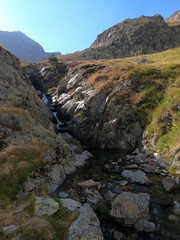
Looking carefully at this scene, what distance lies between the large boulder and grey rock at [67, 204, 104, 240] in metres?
2.77

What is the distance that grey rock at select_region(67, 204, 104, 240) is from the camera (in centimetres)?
1417

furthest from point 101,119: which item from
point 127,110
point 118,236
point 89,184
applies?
point 118,236

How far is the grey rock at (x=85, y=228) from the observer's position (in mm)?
14166

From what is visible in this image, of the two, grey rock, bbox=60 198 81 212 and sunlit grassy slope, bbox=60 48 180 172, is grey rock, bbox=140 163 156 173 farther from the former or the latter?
grey rock, bbox=60 198 81 212

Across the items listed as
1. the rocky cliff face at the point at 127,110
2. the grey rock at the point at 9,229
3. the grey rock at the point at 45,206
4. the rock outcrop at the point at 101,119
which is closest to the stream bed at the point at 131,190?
the grey rock at the point at 45,206

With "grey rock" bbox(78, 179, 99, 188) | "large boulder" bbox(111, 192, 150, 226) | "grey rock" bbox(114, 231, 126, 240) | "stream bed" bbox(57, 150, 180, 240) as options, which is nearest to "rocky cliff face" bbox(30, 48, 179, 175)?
"stream bed" bbox(57, 150, 180, 240)

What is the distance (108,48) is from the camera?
184750mm

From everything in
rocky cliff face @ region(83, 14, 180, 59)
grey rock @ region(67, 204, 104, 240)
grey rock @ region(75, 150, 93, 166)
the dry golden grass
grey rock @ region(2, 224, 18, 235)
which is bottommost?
grey rock @ region(75, 150, 93, 166)

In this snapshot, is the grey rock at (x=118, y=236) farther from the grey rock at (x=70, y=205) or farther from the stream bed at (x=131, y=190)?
the grey rock at (x=70, y=205)

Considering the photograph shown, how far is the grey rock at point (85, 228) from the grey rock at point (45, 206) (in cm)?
199

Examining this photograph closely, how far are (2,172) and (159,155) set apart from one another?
2237cm

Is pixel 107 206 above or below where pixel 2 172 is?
below

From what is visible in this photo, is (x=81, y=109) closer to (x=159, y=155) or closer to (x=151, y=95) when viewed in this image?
(x=151, y=95)

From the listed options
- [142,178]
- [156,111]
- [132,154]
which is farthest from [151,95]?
[142,178]
